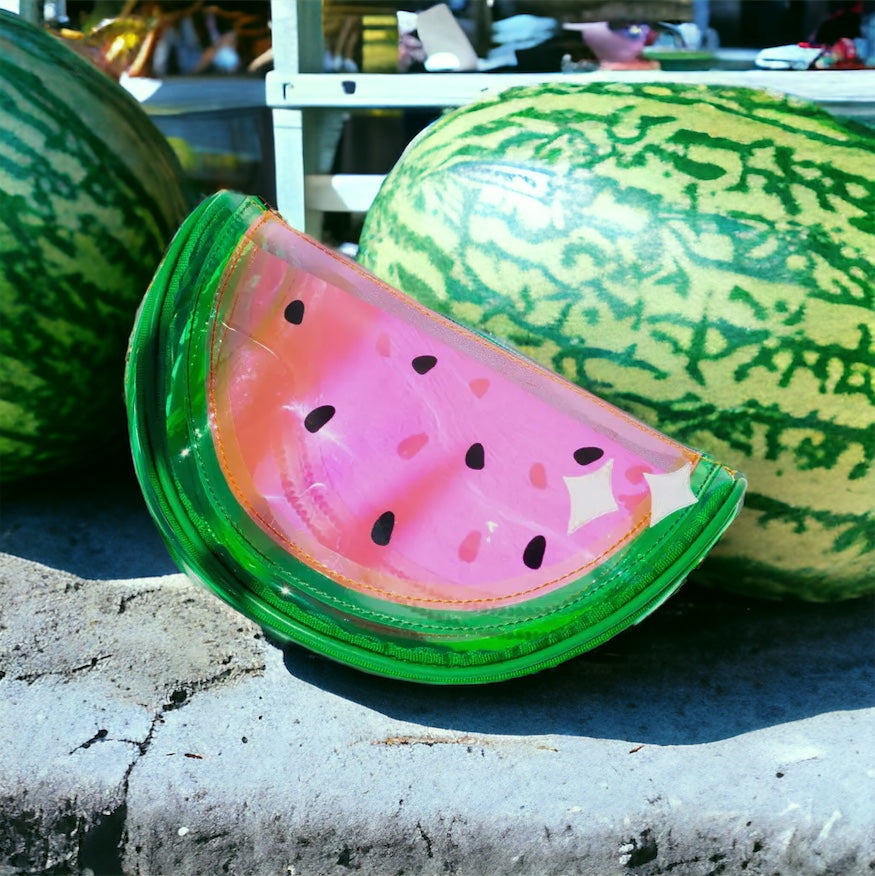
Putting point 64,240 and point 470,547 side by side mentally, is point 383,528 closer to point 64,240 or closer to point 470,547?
point 470,547

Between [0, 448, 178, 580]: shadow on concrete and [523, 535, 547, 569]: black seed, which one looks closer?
[523, 535, 547, 569]: black seed

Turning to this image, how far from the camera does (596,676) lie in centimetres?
185

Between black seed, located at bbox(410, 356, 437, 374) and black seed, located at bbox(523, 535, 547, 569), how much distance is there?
1.14 ft

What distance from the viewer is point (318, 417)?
1.72m

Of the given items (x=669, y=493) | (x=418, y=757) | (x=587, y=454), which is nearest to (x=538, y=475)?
(x=587, y=454)

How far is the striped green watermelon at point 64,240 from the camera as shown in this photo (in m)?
2.03

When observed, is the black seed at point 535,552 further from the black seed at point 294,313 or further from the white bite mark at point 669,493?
the black seed at point 294,313

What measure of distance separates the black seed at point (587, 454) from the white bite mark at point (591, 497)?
0.02 meters

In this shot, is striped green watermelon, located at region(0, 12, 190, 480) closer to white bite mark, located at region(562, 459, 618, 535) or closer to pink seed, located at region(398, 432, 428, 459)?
pink seed, located at region(398, 432, 428, 459)

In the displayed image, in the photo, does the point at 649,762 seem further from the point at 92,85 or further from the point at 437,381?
the point at 92,85

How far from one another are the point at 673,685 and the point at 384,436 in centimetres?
71

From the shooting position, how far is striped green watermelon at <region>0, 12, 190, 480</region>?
6.66ft

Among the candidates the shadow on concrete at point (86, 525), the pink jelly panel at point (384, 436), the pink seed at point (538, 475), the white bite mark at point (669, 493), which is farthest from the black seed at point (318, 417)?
the shadow on concrete at point (86, 525)

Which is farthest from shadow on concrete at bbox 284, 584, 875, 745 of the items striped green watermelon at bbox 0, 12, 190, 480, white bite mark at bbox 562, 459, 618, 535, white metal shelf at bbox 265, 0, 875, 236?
white metal shelf at bbox 265, 0, 875, 236
